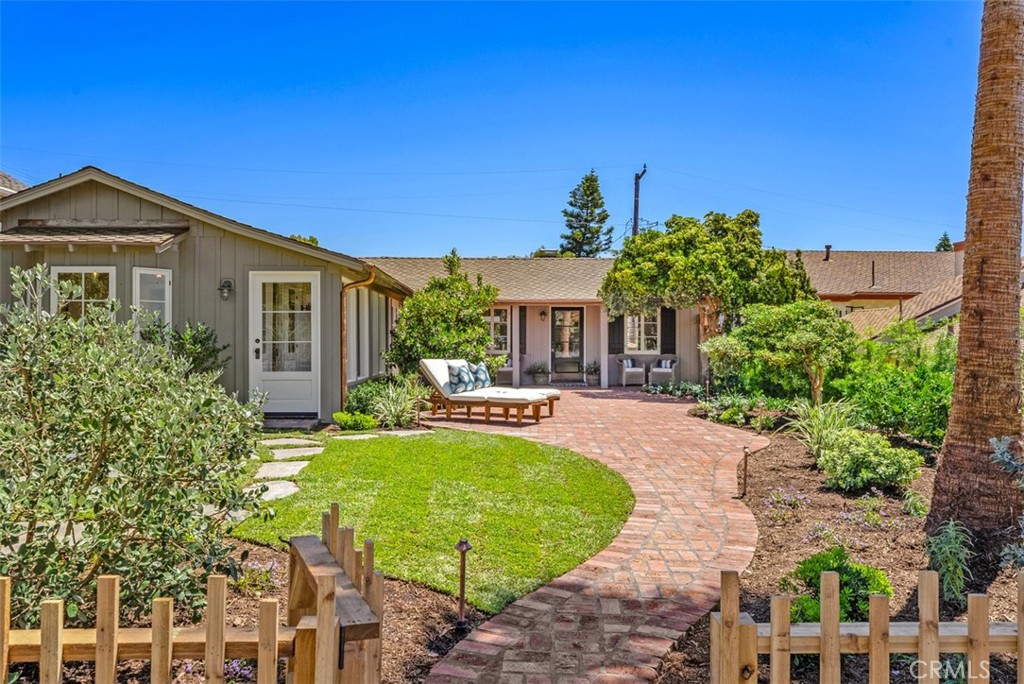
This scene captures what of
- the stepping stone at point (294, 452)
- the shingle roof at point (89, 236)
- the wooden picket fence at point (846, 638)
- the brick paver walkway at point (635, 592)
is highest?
the shingle roof at point (89, 236)

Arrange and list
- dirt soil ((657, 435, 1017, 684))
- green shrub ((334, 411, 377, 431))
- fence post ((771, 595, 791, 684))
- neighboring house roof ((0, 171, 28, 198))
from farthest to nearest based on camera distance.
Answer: neighboring house roof ((0, 171, 28, 198))
green shrub ((334, 411, 377, 431))
dirt soil ((657, 435, 1017, 684))
fence post ((771, 595, 791, 684))

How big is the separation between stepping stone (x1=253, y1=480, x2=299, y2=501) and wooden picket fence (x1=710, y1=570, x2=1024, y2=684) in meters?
4.58

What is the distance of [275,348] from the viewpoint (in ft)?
35.1

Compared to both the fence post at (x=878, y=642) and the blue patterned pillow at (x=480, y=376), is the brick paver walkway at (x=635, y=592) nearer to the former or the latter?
the fence post at (x=878, y=642)

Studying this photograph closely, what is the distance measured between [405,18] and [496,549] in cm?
948

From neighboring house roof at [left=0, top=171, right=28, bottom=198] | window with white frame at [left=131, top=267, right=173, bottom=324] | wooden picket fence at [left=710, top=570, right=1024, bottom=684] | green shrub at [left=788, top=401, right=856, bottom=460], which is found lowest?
green shrub at [left=788, top=401, right=856, bottom=460]

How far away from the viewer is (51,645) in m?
1.50

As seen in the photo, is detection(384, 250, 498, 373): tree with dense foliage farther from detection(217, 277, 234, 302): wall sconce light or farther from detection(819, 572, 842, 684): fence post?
detection(819, 572, 842, 684): fence post

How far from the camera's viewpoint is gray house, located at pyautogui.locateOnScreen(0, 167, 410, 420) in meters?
A: 10.3

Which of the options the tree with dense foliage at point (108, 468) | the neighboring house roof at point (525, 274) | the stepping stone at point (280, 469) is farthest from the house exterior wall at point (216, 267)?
the neighboring house roof at point (525, 274)

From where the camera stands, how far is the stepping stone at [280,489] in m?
5.53

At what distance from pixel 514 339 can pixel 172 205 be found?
10618mm

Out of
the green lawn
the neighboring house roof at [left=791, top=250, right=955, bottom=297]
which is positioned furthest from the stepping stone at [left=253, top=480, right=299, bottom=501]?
the neighboring house roof at [left=791, top=250, right=955, bottom=297]

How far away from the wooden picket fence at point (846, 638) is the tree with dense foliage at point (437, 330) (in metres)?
11.2
